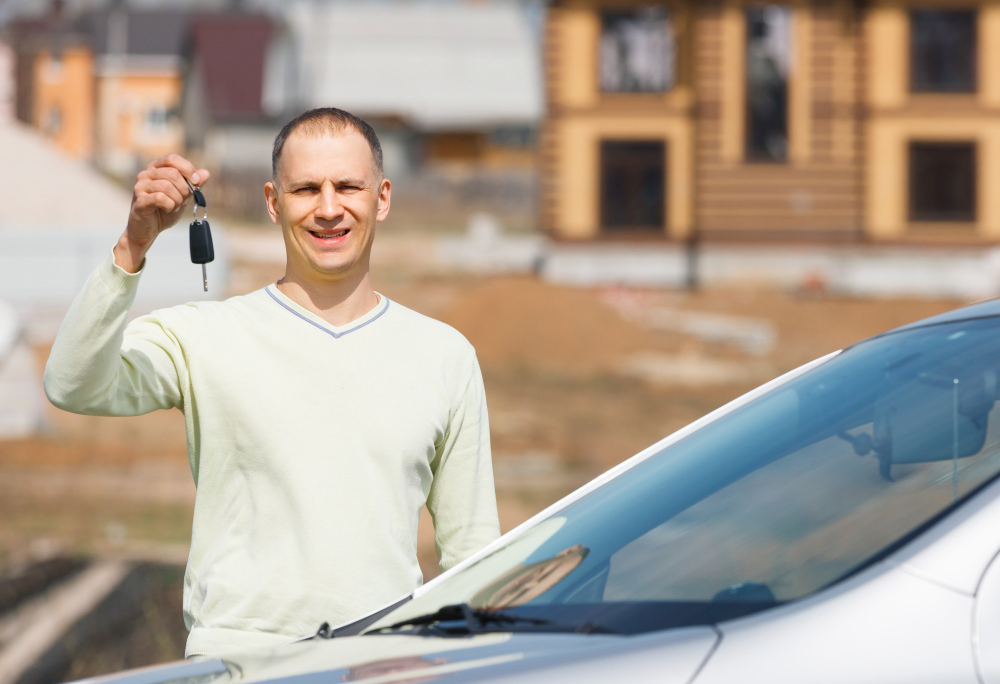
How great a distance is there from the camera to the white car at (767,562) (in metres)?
1.66

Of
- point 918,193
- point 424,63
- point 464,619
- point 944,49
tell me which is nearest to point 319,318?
point 464,619

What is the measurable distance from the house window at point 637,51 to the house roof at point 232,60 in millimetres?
27459

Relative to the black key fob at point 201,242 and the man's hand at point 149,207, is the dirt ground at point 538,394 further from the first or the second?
the man's hand at point 149,207

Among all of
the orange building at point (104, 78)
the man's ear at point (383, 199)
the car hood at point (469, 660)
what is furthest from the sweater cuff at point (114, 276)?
the orange building at point (104, 78)

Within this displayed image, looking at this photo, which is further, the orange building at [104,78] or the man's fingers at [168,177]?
the orange building at [104,78]

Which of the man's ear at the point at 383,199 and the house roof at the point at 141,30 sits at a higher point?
the house roof at the point at 141,30

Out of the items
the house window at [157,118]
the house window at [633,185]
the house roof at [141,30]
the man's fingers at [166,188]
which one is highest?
the house roof at [141,30]

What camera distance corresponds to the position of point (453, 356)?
2570 millimetres

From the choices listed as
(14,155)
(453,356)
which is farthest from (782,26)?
(453,356)

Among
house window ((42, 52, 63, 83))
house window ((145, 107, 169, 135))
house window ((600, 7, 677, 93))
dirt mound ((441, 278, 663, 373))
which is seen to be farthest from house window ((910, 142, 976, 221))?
house window ((42, 52, 63, 83))

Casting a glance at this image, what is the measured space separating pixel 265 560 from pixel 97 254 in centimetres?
1658

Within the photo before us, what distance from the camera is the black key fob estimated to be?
2627 mm

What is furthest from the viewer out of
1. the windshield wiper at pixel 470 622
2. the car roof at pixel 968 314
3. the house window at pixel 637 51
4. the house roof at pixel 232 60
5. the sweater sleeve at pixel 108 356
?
the house roof at pixel 232 60

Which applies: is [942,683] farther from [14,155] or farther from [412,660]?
[14,155]
